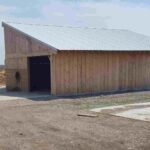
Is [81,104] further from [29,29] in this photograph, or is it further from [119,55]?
[29,29]

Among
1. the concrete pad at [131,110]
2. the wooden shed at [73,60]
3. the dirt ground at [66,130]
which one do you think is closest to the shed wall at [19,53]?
the wooden shed at [73,60]

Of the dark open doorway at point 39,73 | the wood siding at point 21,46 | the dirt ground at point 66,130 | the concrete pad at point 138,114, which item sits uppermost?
the wood siding at point 21,46

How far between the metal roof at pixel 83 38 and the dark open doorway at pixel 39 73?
196 centimetres

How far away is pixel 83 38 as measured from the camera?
24078mm

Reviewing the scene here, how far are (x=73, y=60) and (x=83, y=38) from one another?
329 cm

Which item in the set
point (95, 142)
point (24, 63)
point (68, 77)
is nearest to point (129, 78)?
point (68, 77)

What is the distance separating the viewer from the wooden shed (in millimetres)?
20953

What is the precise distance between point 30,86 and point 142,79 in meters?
7.01

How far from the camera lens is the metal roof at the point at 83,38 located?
21.6 m

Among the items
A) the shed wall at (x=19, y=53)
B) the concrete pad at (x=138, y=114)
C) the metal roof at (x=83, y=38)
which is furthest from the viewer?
the shed wall at (x=19, y=53)

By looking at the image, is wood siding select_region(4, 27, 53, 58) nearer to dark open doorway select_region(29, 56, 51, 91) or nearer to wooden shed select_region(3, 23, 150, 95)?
wooden shed select_region(3, 23, 150, 95)

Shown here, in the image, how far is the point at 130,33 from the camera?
3038 cm

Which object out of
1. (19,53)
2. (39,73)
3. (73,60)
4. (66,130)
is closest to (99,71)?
(73,60)

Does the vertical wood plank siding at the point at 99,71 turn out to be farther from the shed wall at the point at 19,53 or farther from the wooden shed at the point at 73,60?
the shed wall at the point at 19,53
